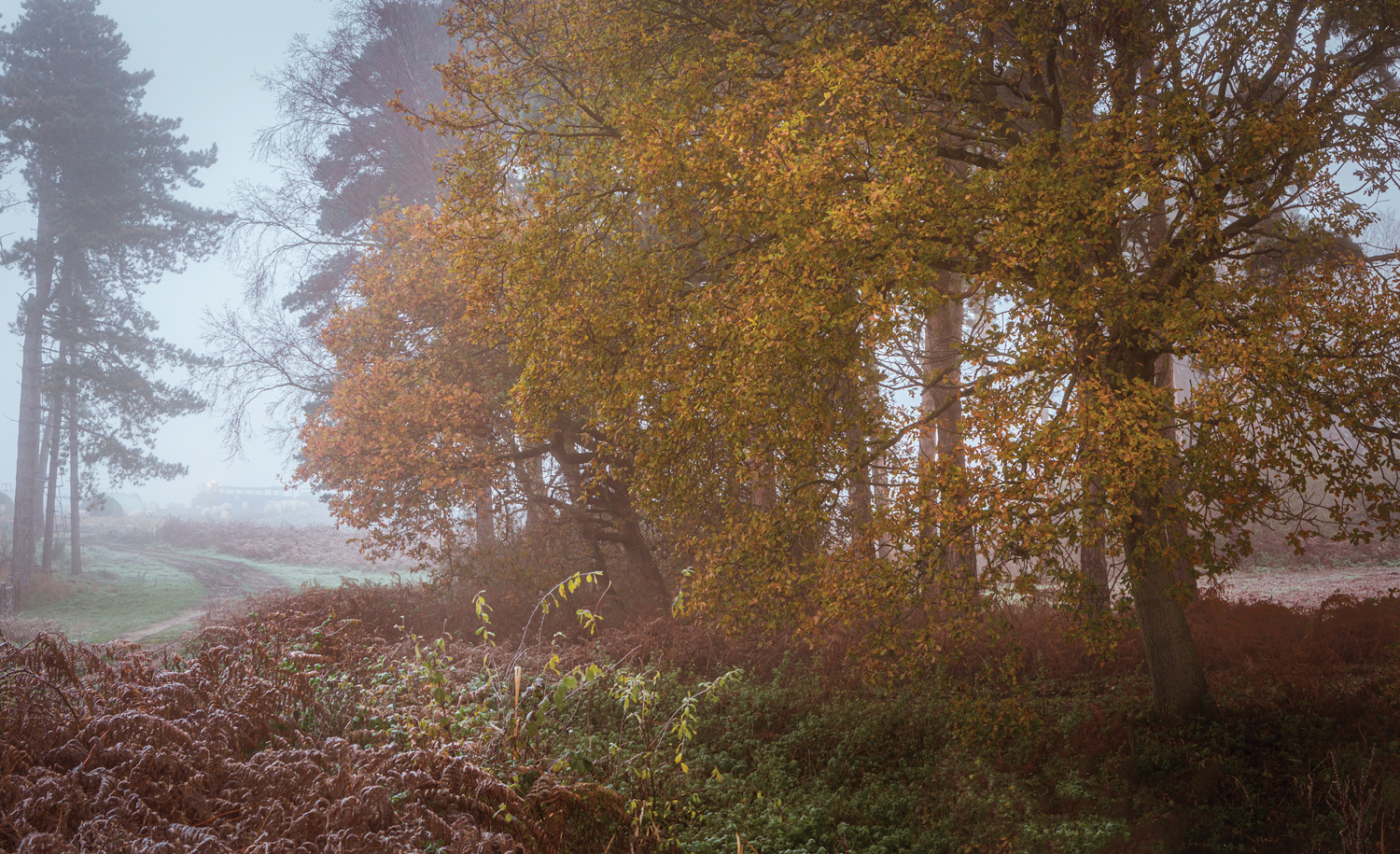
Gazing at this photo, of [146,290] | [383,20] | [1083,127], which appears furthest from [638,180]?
[146,290]

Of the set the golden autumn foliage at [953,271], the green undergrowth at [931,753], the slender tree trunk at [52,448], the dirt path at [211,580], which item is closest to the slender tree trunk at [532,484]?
the golden autumn foliage at [953,271]

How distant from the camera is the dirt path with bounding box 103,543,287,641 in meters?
16.8

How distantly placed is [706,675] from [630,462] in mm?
4466

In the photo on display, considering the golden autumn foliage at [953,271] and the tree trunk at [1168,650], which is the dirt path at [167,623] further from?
the tree trunk at [1168,650]

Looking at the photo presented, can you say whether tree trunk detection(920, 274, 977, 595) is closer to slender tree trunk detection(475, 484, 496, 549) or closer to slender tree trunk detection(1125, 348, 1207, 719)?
slender tree trunk detection(1125, 348, 1207, 719)

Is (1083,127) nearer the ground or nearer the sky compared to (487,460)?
nearer the sky

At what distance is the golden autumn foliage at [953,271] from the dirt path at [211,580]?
1143 centimetres

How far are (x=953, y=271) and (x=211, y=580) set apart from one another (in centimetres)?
2097

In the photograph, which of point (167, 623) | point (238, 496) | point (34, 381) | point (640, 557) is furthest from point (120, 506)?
point (640, 557)

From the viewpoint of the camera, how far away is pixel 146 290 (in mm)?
23344

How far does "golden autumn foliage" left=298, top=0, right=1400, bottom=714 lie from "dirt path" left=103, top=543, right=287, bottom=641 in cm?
1143

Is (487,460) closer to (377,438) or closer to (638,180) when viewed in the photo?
(377,438)

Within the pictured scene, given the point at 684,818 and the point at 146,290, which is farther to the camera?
the point at 146,290

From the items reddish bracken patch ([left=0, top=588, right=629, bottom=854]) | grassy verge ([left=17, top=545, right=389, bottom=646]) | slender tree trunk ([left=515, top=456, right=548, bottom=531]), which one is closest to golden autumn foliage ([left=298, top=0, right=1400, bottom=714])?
reddish bracken patch ([left=0, top=588, right=629, bottom=854])
